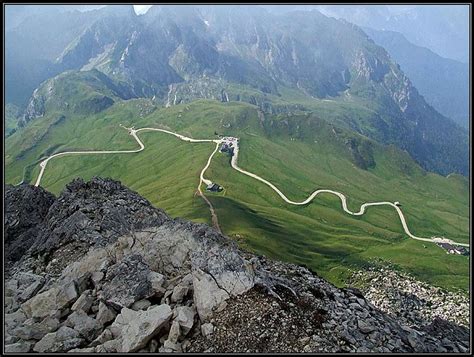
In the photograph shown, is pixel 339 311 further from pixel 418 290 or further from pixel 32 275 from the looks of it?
pixel 418 290

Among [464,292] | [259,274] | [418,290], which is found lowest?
[464,292]

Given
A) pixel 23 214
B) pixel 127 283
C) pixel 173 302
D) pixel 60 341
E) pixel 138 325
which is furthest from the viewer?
pixel 23 214

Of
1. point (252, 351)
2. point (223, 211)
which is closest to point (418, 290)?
point (223, 211)

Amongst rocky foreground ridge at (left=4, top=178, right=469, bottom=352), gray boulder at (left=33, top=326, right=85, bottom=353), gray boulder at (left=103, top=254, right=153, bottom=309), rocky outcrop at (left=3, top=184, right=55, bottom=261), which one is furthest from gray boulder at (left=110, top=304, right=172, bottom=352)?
rocky outcrop at (left=3, top=184, right=55, bottom=261)

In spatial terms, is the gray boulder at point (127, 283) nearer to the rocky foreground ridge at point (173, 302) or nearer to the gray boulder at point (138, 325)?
the rocky foreground ridge at point (173, 302)

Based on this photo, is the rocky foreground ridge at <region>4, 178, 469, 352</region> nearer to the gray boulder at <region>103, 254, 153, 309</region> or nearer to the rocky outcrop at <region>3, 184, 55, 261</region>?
the gray boulder at <region>103, 254, 153, 309</region>

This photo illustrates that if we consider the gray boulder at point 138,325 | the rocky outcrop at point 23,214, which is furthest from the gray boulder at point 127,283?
the rocky outcrop at point 23,214

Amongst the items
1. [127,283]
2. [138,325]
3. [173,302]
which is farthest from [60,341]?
[173,302]

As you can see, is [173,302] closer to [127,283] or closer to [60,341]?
[127,283]
